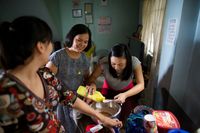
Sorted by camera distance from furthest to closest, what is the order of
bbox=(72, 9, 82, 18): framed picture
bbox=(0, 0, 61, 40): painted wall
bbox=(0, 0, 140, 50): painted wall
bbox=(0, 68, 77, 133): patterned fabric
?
bbox=(72, 9, 82, 18): framed picture → bbox=(0, 0, 140, 50): painted wall → bbox=(0, 0, 61, 40): painted wall → bbox=(0, 68, 77, 133): patterned fabric

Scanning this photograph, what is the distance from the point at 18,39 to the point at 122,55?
0.89 meters

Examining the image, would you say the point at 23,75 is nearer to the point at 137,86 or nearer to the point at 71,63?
the point at 71,63

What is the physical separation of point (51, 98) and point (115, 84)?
76 cm

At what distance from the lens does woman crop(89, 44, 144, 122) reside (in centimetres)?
129

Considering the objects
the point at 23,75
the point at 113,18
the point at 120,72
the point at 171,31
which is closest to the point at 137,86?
the point at 120,72

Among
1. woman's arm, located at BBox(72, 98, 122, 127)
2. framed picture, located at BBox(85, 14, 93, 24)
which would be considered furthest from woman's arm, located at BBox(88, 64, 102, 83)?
framed picture, located at BBox(85, 14, 93, 24)

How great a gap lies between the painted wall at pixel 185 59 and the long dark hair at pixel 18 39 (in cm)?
132

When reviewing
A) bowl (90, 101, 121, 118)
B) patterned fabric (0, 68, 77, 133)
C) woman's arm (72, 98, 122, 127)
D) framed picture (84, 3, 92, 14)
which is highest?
framed picture (84, 3, 92, 14)

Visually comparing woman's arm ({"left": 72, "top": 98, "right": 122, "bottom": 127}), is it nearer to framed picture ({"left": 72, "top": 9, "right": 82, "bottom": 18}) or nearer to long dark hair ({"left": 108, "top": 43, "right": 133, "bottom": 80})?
long dark hair ({"left": 108, "top": 43, "right": 133, "bottom": 80})

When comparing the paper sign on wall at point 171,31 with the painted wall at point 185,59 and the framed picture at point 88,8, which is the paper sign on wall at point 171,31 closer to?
the painted wall at point 185,59

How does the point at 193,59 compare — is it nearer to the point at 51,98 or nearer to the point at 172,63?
the point at 172,63

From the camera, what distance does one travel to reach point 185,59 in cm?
149

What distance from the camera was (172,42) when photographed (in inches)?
61.7

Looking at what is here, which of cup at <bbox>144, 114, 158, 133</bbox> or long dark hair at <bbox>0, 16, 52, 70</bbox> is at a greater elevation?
long dark hair at <bbox>0, 16, 52, 70</bbox>
